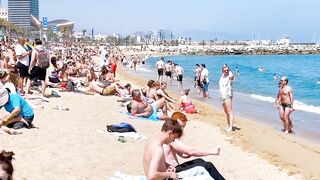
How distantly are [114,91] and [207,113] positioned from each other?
304cm

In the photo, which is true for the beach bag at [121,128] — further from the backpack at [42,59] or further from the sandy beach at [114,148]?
the backpack at [42,59]

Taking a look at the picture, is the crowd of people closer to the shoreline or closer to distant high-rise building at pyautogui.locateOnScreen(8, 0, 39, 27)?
the shoreline

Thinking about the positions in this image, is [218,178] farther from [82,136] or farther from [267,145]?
[267,145]

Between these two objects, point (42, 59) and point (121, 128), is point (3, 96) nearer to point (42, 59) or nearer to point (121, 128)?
point (121, 128)

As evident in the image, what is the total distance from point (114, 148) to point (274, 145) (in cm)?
360

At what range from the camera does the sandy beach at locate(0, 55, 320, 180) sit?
6.61m

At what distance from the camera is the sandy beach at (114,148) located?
6.61m

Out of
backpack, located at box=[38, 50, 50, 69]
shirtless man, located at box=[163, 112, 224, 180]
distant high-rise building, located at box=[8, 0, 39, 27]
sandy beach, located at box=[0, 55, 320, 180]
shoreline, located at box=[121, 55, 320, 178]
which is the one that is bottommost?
shoreline, located at box=[121, 55, 320, 178]

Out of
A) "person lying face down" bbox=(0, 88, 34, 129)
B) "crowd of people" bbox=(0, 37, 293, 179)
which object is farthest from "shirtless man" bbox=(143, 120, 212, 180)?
"person lying face down" bbox=(0, 88, 34, 129)

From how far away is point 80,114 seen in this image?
35.5 feet

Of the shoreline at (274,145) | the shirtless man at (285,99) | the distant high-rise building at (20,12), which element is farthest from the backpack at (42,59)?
→ the distant high-rise building at (20,12)

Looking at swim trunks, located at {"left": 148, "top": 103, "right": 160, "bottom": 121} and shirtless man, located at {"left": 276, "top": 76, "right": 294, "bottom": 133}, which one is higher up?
shirtless man, located at {"left": 276, "top": 76, "right": 294, "bottom": 133}

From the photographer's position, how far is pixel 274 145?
32.4 feet

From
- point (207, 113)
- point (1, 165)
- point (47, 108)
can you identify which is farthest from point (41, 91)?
point (1, 165)
